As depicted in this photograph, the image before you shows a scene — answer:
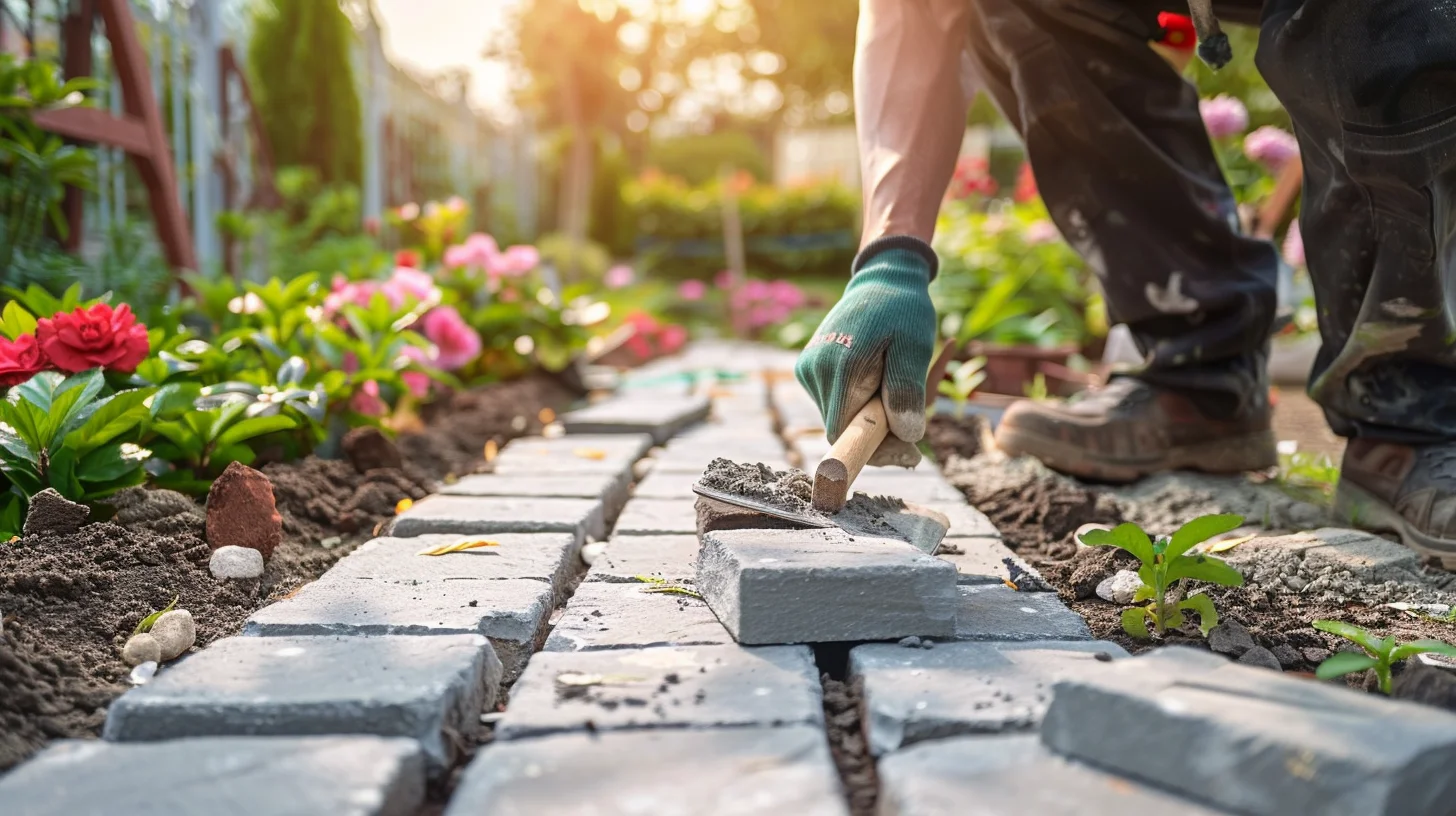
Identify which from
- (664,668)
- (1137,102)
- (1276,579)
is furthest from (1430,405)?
(664,668)

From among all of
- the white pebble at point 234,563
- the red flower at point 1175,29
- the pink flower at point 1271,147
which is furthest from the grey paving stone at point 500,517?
the pink flower at point 1271,147

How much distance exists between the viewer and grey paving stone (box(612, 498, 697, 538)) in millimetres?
1871

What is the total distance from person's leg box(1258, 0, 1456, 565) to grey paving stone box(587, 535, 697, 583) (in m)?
1.28

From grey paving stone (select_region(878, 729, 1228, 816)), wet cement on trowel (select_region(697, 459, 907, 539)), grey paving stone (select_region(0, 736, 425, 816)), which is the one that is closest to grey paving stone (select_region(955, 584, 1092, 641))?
wet cement on trowel (select_region(697, 459, 907, 539))

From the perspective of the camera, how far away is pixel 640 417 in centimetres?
302

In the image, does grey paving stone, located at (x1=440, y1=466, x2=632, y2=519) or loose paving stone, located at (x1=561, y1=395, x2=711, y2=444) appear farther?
loose paving stone, located at (x1=561, y1=395, x2=711, y2=444)

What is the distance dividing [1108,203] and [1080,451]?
1.81 feet

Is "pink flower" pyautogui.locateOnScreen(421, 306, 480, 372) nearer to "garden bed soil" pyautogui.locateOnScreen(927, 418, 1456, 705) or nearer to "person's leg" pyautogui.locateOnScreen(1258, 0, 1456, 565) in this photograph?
"garden bed soil" pyautogui.locateOnScreen(927, 418, 1456, 705)

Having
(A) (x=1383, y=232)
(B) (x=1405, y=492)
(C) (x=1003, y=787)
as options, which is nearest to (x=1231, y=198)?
(A) (x=1383, y=232)

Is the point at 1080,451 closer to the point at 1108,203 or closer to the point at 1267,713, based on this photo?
the point at 1108,203

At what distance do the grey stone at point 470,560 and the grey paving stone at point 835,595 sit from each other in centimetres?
41

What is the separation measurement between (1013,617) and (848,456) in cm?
32

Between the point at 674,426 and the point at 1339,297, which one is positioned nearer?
the point at 1339,297

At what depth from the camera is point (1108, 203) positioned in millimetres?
2324
